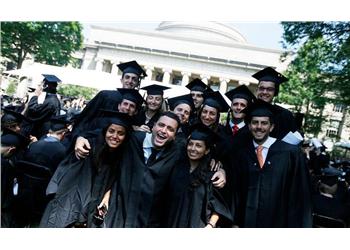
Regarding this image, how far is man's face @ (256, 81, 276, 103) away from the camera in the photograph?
13.9 feet

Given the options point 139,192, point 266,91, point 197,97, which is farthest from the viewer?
point 197,97

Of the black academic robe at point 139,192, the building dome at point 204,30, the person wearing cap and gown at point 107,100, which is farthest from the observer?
the building dome at point 204,30

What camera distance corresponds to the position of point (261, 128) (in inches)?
132

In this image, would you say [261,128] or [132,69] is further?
A: [132,69]

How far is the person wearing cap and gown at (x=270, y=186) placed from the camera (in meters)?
3.24

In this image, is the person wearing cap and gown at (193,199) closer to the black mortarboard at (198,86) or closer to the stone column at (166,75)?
the black mortarboard at (198,86)

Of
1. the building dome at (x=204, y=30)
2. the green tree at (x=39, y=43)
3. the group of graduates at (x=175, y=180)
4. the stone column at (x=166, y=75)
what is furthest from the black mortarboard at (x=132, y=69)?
the building dome at (x=204, y=30)

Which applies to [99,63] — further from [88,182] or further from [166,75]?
[88,182]

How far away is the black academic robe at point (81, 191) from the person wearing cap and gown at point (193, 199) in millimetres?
593

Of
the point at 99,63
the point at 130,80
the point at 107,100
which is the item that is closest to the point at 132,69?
the point at 130,80

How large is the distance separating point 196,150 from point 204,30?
47.1m

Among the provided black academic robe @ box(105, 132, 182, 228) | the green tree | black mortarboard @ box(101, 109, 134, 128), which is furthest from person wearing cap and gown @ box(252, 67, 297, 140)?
the green tree

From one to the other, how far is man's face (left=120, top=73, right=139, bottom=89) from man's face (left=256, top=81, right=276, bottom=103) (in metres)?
1.73

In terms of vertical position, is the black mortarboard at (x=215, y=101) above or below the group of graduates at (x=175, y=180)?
above
